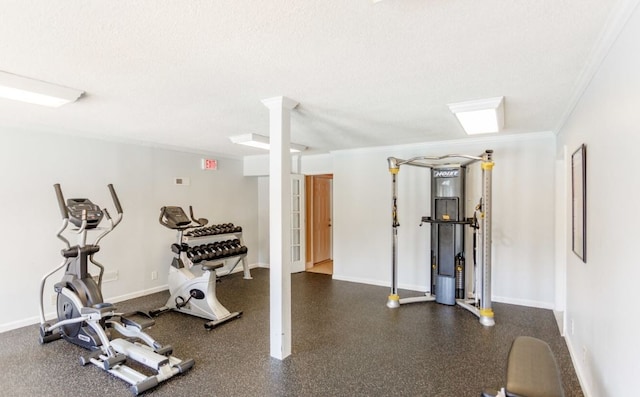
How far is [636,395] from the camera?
4.60 feet

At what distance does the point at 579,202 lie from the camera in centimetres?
255

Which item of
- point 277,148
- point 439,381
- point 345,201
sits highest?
point 277,148

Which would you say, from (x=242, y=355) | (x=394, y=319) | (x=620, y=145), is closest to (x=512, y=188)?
(x=394, y=319)

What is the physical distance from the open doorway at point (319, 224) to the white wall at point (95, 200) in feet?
5.29

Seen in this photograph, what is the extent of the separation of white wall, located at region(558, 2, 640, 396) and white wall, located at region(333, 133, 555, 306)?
1.95 metres

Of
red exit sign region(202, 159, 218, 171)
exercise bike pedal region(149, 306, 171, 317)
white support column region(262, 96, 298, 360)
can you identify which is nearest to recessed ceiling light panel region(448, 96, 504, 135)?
white support column region(262, 96, 298, 360)

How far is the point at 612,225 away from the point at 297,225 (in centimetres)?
510

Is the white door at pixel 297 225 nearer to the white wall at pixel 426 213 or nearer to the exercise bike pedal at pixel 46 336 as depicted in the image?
the white wall at pixel 426 213

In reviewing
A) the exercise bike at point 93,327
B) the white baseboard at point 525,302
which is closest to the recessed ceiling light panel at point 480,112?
the white baseboard at point 525,302

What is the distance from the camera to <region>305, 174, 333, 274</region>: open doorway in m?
6.80

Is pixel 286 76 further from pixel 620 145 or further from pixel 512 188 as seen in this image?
pixel 512 188

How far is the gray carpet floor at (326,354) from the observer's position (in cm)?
254

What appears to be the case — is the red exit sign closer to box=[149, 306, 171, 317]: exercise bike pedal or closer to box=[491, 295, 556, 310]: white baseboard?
box=[149, 306, 171, 317]: exercise bike pedal

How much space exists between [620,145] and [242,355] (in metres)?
3.08
